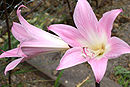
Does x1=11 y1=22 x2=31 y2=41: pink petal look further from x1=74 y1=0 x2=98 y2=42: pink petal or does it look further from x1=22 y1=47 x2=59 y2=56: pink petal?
x1=74 y1=0 x2=98 y2=42: pink petal

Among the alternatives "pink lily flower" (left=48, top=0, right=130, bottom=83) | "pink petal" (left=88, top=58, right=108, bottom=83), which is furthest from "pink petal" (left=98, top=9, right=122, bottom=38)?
"pink petal" (left=88, top=58, right=108, bottom=83)

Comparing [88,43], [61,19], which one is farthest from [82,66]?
[88,43]

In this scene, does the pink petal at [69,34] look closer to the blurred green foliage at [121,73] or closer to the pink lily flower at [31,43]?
the pink lily flower at [31,43]

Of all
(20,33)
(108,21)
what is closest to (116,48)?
(108,21)

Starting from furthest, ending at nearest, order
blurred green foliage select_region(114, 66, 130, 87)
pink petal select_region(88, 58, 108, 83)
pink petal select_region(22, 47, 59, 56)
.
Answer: blurred green foliage select_region(114, 66, 130, 87), pink petal select_region(22, 47, 59, 56), pink petal select_region(88, 58, 108, 83)

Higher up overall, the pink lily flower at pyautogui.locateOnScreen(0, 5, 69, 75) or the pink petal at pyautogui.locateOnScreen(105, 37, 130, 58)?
the pink lily flower at pyautogui.locateOnScreen(0, 5, 69, 75)

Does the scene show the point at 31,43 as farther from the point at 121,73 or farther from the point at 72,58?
the point at 121,73

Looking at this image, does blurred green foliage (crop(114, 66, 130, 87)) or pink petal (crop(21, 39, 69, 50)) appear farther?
blurred green foliage (crop(114, 66, 130, 87))

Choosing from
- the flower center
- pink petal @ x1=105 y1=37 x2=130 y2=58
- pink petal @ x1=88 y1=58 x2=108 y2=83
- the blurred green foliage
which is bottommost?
the blurred green foliage
